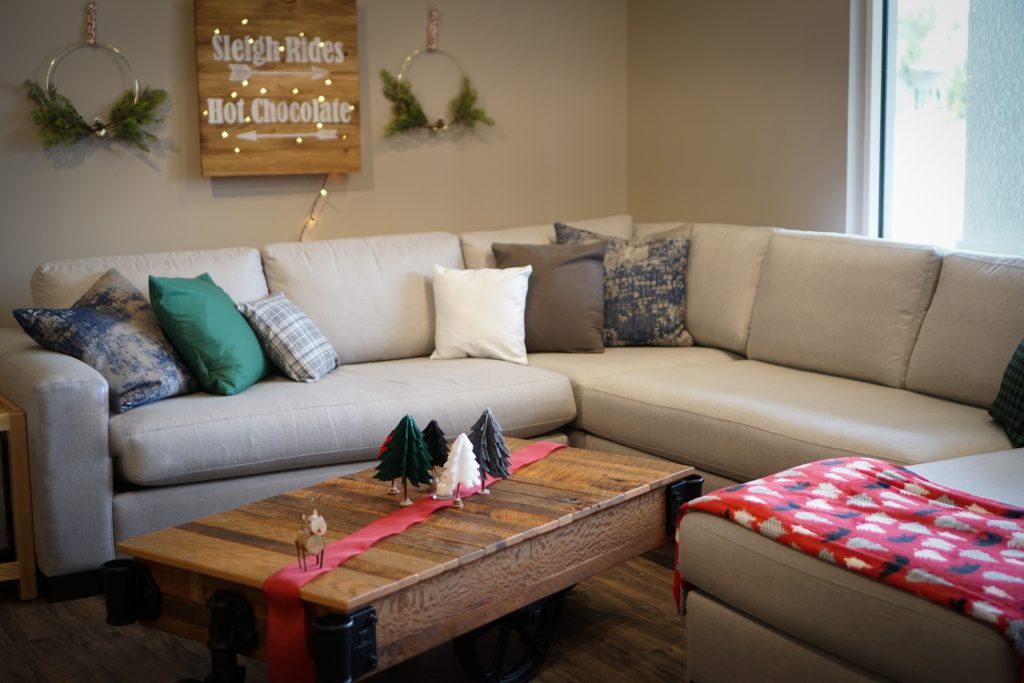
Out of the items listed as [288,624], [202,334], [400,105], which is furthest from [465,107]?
[288,624]

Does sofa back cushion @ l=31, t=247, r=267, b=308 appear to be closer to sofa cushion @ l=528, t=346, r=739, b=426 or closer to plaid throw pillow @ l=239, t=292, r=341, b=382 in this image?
plaid throw pillow @ l=239, t=292, r=341, b=382

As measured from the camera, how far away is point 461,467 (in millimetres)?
2404

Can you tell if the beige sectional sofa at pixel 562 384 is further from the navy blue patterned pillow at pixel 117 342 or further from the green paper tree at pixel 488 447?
the green paper tree at pixel 488 447

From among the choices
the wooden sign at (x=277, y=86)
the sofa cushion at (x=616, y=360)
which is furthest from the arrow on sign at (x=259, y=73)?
the sofa cushion at (x=616, y=360)

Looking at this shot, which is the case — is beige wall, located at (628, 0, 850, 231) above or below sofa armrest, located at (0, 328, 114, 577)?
above

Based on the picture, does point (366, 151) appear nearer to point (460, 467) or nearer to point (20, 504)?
point (20, 504)

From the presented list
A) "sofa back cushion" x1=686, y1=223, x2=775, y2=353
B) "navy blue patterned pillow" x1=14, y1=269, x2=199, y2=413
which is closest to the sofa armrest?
"navy blue patterned pillow" x1=14, y1=269, x2=199, y2=413

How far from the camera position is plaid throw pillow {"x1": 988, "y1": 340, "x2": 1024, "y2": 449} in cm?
270

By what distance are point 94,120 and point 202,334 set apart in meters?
1.12

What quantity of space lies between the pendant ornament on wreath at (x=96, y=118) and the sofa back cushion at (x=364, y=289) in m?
0.66

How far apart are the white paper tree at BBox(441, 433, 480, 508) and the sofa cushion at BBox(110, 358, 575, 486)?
87 cm

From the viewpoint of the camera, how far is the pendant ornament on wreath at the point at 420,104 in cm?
446

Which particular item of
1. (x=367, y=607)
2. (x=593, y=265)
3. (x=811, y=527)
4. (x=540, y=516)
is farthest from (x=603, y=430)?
(x=367, y=607)

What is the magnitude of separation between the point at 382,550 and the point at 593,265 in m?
2.09
